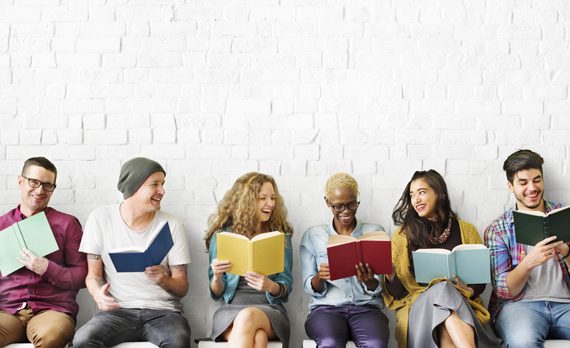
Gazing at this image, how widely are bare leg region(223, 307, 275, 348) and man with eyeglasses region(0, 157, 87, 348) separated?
36.3 inches

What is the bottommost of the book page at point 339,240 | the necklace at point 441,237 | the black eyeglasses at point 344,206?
the necklace at point 441,237

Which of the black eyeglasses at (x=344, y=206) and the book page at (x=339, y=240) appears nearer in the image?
the book page at (x=339, y=240)

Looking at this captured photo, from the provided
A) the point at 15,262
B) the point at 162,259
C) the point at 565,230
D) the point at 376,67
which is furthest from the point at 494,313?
the point at 15,262

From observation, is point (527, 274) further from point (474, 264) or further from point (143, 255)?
point (143, 255)

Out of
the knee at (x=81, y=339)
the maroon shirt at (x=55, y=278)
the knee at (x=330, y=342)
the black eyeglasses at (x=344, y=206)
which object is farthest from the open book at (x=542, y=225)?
the maroon shirt at (x=55, y=278)

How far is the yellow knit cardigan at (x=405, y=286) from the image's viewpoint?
388 centimetres

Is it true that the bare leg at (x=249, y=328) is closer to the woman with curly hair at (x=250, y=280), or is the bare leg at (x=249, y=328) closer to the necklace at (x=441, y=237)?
the woman with curly hair at (x=250, y=280)

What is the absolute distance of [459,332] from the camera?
354cm

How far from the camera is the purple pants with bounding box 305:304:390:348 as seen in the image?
12.2 ft

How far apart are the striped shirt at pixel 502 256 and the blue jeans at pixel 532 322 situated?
9 centimetres

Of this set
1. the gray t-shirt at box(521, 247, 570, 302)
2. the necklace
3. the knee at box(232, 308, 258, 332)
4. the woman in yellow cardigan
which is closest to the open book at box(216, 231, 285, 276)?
the knee at box(232, 308, 258, 332)

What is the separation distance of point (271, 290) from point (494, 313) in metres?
1.26

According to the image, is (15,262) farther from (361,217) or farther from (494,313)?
(494,313)

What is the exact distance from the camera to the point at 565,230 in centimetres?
371
